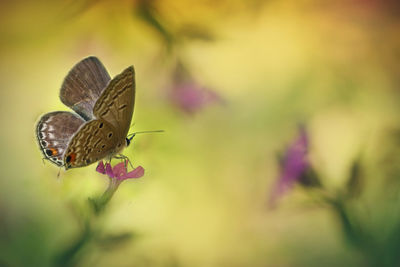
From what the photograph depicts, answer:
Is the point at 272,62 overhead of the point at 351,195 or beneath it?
overhead

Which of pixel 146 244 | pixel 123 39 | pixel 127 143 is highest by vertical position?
pixel 123 39

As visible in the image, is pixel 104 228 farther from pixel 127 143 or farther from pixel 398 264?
pixel 398 264

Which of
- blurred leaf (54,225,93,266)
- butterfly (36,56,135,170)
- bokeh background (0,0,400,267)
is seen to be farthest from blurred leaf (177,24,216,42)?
blurred leaf (54,225,93,266)

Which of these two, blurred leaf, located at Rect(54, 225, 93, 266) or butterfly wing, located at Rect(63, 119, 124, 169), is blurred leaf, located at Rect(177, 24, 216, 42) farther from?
→ blurred leaf, located at Rect(54, 225, 93, 266)

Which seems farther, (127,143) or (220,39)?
(220,39)

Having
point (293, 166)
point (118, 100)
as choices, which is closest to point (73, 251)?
point (118, 100)

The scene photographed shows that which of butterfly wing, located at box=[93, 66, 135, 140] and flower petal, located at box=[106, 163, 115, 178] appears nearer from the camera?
butterfly wing, located at box=[93, 66, 135, 140]

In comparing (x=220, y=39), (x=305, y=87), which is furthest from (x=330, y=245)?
(x=220, y=39)
